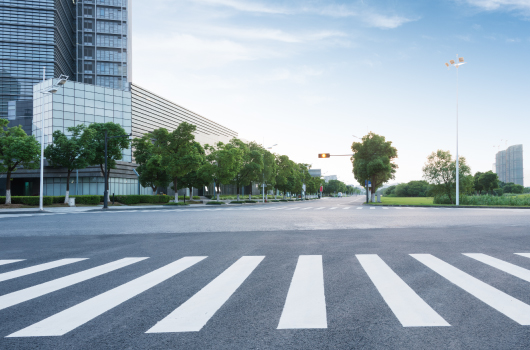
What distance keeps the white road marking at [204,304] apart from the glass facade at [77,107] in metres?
57.7

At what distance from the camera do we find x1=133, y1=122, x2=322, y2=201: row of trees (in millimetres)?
42156

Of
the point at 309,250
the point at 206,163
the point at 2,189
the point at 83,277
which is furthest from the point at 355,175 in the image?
the point at 2,189

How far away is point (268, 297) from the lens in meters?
4.43

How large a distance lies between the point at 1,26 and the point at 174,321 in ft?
285

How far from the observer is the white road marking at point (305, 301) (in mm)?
3529

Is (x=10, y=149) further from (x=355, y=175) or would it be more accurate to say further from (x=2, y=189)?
(x=355, y=175)

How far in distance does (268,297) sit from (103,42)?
81.7m

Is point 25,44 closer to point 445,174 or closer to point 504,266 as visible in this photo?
point 445,174

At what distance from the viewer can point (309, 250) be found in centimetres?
807

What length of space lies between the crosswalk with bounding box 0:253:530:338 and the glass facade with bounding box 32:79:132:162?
55.1m

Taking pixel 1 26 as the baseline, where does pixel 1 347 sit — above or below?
below

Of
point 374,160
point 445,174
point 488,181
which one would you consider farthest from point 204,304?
point 488,181

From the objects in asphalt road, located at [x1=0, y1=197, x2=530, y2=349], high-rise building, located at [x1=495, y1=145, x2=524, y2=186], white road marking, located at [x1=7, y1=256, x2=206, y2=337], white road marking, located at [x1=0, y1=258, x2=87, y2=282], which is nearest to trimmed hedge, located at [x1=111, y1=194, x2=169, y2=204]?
asphalt road, located at [x1=0, y1=197, x2=530, y2=349]

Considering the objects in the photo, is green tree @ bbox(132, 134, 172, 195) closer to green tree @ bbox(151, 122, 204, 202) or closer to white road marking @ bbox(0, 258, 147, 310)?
green tree @ bbox(151, 122, 204, 202)
